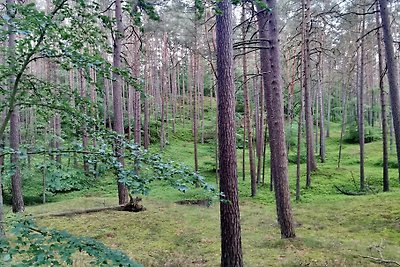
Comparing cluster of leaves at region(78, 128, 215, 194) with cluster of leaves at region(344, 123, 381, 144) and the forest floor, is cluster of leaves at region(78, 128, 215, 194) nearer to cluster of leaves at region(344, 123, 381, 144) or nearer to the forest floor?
the forest floor

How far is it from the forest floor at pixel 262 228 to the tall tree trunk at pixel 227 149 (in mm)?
1256

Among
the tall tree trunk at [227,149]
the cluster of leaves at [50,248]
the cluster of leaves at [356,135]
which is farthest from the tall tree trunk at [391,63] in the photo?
the cluster of leaves at [356,135]

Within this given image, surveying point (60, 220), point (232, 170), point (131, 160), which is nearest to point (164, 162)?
point (131, 160)

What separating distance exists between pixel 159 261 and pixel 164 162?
4.51m

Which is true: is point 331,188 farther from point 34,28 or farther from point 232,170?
point 34,28

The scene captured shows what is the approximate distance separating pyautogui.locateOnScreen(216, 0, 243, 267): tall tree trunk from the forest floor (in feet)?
4.12

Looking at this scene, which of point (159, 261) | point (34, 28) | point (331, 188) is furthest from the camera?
point (331, 188)

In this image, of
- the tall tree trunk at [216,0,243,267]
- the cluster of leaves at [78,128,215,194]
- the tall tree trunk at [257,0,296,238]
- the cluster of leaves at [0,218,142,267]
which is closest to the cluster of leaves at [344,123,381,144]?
the tall tree trunk at [257,0,296,238]

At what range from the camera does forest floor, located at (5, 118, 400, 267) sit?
6.79 meters

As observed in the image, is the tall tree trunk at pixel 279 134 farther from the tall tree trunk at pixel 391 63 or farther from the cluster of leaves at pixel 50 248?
the cluster of leaves at pixel 50 248

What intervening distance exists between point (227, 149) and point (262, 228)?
5196 mm

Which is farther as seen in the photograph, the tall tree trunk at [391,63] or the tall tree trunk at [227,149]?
the tall tree trunk at [391,63]

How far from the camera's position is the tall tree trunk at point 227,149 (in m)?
5.32

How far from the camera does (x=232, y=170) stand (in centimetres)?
538
